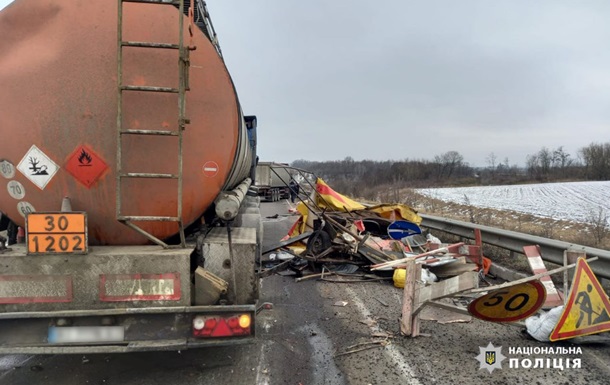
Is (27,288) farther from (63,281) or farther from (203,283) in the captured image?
(203,283)

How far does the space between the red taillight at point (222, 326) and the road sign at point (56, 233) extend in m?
1.02

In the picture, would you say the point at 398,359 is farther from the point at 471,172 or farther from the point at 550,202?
the point at 471,172

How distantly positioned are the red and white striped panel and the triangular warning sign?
574 mm

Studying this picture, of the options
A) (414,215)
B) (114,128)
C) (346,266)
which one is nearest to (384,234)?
(414,215)

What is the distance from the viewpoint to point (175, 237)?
3.29 metres

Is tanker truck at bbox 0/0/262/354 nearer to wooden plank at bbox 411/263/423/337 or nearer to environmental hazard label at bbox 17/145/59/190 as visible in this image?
environmental hazard label at bbox 17/145/59/190

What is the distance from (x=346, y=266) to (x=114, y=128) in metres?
4.66

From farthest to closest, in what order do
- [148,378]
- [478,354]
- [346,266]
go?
[346,266], [478,354], [148,378]

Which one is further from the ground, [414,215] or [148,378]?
[414,215]

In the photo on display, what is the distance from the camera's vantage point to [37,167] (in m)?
2.99

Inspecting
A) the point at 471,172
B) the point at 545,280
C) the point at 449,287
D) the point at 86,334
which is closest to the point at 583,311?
the point at 545,280

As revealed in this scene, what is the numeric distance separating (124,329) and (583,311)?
160 inches

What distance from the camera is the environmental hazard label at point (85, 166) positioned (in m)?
3.02

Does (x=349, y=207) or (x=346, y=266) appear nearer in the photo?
(x=346, y=266)
